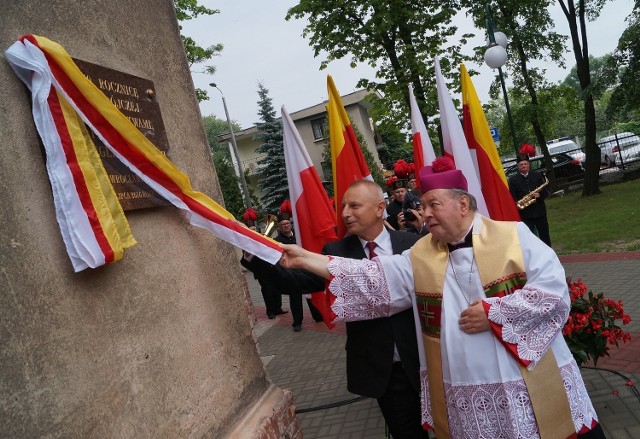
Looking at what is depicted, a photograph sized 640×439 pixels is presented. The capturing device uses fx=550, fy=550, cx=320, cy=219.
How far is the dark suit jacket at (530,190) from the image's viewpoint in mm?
9109

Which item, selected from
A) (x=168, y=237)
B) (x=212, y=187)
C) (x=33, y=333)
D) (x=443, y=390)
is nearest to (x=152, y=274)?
(x=168, y=237)

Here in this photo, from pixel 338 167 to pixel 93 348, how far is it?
2.61 m

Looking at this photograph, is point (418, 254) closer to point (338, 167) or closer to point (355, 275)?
point (355, 275)

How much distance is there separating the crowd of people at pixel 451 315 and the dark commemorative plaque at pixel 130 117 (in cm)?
67

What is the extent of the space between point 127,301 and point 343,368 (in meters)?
4.51

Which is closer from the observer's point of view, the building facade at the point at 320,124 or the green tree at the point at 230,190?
the green tree at the point at 230,190

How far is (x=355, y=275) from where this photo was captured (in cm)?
301

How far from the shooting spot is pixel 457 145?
4559mm

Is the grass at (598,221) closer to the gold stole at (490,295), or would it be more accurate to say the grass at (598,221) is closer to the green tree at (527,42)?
the green tree at (527,42)

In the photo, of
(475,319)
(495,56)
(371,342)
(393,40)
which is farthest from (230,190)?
(475,319)

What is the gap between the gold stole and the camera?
101 inches

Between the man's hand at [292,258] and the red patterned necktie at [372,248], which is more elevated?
the man's hand at [292,258]

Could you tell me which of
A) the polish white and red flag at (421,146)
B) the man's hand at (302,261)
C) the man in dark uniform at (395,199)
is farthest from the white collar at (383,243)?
the man in dark uniform at (395,199)

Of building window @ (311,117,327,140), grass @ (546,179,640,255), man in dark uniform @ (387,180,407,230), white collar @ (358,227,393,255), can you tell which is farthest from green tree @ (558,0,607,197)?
building window @ (311,117,327,140)
